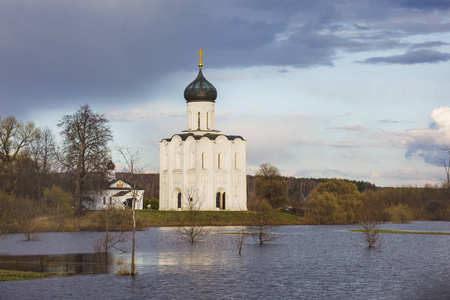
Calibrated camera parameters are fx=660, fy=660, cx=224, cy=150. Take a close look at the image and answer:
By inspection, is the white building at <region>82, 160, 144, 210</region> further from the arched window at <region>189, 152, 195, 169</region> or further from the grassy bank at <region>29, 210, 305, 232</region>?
the arched window at <region>189, 152, 195, 169</region>

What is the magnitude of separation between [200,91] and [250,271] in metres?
51.8

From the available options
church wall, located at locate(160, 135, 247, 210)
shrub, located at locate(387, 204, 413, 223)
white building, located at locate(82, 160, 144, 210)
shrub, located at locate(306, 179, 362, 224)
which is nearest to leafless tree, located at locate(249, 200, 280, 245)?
white building, located at locate(82, 160, 144, 210)

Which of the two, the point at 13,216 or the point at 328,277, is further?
the point at 13,216

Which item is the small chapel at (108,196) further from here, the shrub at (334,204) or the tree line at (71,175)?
the shrub at (334,204)

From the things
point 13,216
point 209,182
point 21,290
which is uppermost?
point 209,182

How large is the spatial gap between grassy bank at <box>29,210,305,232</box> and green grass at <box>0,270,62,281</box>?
85.2 ft

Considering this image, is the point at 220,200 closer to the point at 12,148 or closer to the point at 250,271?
the point at 12,148

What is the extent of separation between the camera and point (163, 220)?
67.1m

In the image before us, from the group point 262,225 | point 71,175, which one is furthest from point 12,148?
point 262,225

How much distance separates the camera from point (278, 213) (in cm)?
7681

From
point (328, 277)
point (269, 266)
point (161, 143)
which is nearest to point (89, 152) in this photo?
point (161, 143)

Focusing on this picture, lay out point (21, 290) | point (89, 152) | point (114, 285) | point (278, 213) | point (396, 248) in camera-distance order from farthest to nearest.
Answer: point (278, 213) < point (89, 152) < point (396, 248) < point (114, 285) < point (21, 290)

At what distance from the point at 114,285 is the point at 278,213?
A: 53.3m

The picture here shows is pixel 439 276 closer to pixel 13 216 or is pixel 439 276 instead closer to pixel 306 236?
pixel 306 236
